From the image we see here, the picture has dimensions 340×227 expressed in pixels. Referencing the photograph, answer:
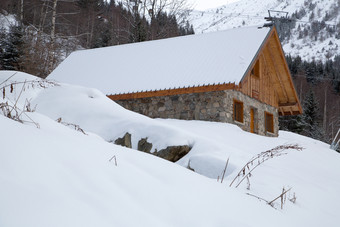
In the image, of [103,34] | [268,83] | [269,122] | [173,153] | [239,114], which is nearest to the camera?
[173,153]

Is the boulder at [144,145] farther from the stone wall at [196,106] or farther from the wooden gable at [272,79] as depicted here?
the wooden gable at [272,79]

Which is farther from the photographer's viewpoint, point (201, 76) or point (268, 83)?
point (268, 83)

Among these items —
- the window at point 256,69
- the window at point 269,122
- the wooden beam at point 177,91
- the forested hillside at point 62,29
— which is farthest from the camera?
the forested hillside at point 62,29

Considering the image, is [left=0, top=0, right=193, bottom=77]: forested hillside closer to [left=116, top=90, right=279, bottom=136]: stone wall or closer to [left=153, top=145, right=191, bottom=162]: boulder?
[left=116, top=90, right=279, bottom=136]: stone wall

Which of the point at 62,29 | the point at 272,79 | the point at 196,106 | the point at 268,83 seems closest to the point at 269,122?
the point at 268,83

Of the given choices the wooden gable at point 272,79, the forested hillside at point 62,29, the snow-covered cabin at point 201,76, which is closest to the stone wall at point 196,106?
the snow-covered cabin at point 201,76

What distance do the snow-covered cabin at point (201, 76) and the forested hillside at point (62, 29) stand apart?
2.34 metres

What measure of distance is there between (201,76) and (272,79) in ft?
17.1

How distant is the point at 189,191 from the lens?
2471 millimetres

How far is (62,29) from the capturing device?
121 ft

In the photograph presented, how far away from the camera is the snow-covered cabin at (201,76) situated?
12.3 m

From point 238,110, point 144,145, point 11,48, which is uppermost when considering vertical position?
point 11,48

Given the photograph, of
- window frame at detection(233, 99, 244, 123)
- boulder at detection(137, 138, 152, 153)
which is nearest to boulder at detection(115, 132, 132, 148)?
boulder at detection(137, 138, 152, 153)

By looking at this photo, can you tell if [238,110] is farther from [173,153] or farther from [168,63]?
[173,153]
